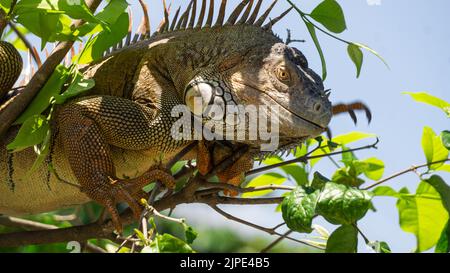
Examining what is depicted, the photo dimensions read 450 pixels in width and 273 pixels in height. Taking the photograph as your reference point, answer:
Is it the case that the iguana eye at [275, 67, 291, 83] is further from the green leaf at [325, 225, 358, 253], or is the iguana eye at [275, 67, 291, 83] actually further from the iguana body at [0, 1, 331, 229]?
the green leaf at [325, 225, 358, 253]

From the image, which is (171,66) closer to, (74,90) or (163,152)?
(163,152)

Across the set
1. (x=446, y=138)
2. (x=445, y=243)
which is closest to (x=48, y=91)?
(x=446, y=138)

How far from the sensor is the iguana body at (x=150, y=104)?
3.39 meters

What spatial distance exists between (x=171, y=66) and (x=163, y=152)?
1.53 feet

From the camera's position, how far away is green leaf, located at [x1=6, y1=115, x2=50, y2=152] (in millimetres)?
3150

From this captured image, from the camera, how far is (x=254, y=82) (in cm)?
351

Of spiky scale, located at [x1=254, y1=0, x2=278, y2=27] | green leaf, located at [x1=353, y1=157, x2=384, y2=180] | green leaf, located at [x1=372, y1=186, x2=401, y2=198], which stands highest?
spiky scale, located at [x1=254, y1=0, x2=278, y2=27]

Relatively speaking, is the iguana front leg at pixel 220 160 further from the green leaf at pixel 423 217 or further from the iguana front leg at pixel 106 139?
the green leaf at pixel 423 217

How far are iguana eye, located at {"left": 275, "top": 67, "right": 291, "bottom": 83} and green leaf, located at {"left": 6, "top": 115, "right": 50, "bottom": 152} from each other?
3.66ft

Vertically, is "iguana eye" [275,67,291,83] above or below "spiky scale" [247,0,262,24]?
below

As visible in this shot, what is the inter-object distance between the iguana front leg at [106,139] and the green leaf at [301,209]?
0.68 metres

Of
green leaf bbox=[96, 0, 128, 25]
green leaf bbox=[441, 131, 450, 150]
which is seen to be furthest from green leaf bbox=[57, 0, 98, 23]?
green leaf bbox=[441, 131, 450, 150]

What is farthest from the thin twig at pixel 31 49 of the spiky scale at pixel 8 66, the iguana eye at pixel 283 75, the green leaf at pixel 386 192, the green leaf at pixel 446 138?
the green leaf at pixel 446 138

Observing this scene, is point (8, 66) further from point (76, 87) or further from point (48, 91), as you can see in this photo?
point (76, 87)
